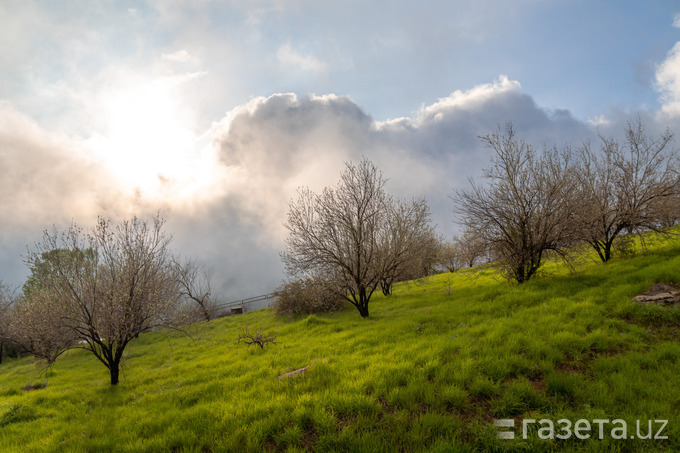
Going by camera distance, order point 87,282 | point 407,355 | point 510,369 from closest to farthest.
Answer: point 510,369 < point 407,355 < point 87,282

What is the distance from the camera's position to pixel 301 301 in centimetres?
2188

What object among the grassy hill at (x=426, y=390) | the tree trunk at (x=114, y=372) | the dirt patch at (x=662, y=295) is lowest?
the tree trunk at (x=114, y=372)

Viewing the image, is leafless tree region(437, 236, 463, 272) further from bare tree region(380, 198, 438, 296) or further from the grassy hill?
the grassy hill

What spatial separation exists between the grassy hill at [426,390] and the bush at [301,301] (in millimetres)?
9691

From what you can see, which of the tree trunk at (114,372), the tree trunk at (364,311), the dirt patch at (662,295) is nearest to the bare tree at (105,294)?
the tree trunk at (114,372)

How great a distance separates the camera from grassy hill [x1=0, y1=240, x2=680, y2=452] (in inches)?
185

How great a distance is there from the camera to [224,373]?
9352mm

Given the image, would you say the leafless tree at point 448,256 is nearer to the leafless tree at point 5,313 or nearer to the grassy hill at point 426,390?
the grassy hill at point 426,390

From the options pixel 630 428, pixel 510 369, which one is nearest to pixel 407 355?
pixel 510 369

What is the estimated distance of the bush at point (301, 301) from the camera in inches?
815

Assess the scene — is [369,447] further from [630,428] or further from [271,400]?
[630,428]

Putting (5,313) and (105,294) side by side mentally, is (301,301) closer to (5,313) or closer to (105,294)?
(105,294)

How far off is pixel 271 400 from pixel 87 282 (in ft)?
33.8

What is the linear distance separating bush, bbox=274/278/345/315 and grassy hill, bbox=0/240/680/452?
382 inches
